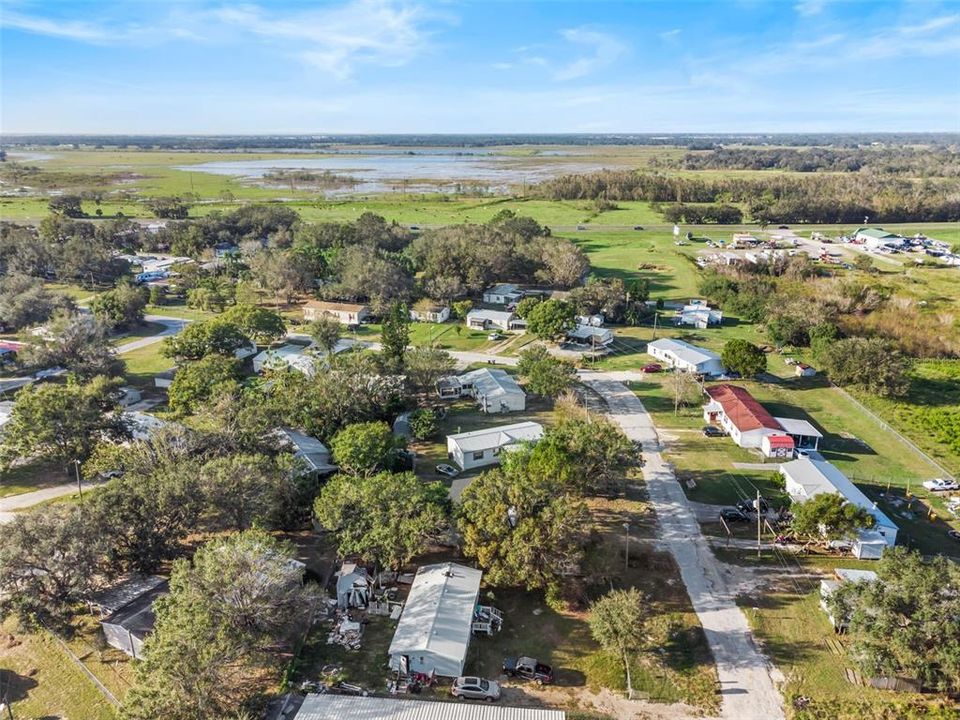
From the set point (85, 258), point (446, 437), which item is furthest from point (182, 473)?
point (85, 258)

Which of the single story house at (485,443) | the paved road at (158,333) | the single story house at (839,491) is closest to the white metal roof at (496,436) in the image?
the single story house at (485,443)

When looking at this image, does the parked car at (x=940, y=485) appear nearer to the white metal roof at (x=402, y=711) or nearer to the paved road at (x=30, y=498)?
the white metal roof at (x=402, y=711)

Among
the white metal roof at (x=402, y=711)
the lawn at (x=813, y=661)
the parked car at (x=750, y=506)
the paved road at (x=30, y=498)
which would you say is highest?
the white metal roof at (x=402, y=711)

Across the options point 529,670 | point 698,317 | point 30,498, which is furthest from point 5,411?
point 698,317

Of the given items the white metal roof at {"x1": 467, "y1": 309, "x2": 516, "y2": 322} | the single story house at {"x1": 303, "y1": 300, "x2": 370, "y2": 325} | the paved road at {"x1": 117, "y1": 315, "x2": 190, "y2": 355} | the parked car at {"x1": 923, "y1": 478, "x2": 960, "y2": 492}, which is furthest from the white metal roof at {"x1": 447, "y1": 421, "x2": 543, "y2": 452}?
the paved road at {"x1": 117, "y1": 315, "x2": 190, "y2": 355}

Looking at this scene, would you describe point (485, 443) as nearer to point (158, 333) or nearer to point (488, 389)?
point (488, 389)

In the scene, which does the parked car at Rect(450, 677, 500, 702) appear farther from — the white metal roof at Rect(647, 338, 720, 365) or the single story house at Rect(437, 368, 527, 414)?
the white metal roof at Rect(647, 338, 720, 365)
